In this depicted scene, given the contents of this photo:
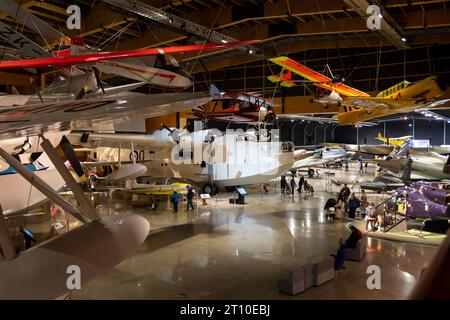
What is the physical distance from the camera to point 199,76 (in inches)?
937

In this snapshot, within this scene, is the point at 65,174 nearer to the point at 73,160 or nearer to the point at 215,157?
the point at 73,160

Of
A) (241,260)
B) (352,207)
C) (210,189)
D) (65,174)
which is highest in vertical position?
(65,174)

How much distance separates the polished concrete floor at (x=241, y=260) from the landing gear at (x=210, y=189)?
445 centimetres

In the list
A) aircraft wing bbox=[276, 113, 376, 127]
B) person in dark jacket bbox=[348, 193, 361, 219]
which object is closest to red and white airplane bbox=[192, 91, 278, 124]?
aircraft wing bbox=[276, 113, 376, 127]

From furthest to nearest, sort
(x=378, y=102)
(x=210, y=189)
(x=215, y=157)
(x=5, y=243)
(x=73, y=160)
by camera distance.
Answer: (x=210, y=189) → (x=215, y=157) → (x=378, y=102) → (x=73, y=160) → (x=5, y=243)

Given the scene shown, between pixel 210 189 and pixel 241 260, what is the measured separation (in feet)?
30.9

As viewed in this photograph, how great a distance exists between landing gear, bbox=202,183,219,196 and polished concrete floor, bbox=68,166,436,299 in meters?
4.45

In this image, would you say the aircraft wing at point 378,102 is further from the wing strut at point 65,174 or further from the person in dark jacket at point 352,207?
the wing strut at point 65,174

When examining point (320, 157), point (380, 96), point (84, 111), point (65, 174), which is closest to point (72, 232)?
point (65, 174)

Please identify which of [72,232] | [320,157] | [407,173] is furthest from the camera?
[320,157]

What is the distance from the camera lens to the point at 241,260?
24.1 ft

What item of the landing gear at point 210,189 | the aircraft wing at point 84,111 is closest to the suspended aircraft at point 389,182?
the landing gear at point 210,189

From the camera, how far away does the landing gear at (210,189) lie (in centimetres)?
1662
